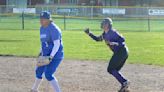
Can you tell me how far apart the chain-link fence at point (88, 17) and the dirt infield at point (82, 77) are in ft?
85.4

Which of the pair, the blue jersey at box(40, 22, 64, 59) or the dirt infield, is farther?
the dirt infield

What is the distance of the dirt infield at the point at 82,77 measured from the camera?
504 inches

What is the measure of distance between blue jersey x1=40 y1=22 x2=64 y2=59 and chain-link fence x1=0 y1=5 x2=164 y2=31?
32762 millimetres

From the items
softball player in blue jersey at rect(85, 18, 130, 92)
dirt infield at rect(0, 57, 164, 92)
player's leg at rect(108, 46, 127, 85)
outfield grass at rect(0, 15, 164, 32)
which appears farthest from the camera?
outfield grass at rect(0, 15, 164, 32)

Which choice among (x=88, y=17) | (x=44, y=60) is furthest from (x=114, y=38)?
(x=88, y=17)

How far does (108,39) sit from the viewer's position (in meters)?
12.0

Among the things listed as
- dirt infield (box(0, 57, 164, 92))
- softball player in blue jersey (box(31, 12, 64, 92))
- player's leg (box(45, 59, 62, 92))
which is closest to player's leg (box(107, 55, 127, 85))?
dirt infield (box(0, 57, 164, 92))

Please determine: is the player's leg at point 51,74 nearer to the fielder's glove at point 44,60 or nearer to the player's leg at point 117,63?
the fielder's glove at point 44,60

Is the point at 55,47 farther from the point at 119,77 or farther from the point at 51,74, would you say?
the point at 119,77

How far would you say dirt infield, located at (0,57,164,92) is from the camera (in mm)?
12812

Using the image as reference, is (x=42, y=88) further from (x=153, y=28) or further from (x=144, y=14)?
(x=144, y=14)

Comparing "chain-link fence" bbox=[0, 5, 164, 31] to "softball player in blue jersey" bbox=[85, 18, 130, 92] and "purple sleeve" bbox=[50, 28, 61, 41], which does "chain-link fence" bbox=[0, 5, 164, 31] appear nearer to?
"softball player in blue jersey" bbox=[85, 18, 130, 92]

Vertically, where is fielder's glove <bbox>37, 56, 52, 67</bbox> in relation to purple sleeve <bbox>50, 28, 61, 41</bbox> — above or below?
below

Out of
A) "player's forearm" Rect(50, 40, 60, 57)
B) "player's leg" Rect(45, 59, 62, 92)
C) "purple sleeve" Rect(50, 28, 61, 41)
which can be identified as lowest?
"player's leg" Rect(45, 59, 62, 92)
